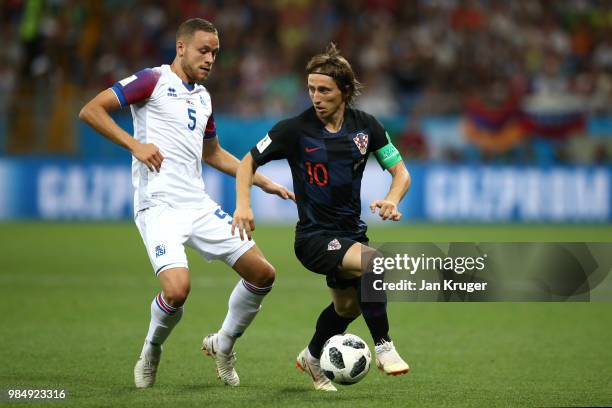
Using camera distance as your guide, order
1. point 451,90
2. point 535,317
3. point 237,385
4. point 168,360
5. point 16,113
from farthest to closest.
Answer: point 451,90, point 16,113, point 535,317, point 168,360, point 237,385

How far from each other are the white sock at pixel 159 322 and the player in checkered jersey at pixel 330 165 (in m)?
0.86

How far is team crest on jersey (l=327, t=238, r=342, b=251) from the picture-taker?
6.04 metres

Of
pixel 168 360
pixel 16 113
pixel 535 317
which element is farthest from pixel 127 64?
pixel 168 360

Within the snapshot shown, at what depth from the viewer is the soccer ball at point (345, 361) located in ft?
19.6

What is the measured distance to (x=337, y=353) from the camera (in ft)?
19.7

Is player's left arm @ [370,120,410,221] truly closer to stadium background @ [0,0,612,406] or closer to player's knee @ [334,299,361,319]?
player's knee @ [334,299,361,319]

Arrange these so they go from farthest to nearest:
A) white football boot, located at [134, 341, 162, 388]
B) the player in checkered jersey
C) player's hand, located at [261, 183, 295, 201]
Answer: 1. player's hand, located at [261, 183, 295, 201]
2. white football boot, located at [134, 341, 162, 388]
3. the player in checkered jersey

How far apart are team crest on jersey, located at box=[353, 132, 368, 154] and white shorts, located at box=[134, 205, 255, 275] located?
3.20 ft

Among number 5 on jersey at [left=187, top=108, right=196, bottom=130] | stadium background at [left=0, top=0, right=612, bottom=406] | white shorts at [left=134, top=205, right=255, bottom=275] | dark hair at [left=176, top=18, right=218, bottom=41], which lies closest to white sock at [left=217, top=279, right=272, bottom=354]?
white shorts at [left=134, top=205, right=255, bottom=275]

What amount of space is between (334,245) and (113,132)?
1544 millimetres

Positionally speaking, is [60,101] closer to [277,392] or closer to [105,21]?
[105,21]

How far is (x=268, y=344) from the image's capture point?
8352mm

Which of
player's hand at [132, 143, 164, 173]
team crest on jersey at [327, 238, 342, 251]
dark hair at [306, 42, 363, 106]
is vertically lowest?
team crest on jersey at [327, 238, 342, 251]

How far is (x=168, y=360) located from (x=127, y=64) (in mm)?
14453
